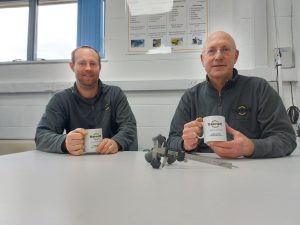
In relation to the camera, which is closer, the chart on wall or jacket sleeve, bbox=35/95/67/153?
jacket sleeve, bbox=35/95/67/153

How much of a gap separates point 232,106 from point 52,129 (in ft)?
3.34

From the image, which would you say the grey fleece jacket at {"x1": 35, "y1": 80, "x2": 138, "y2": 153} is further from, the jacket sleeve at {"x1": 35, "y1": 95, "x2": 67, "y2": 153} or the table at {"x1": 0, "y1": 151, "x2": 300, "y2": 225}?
the table at {"x1": 0, "y1": 151, "x2": 300, "y2": 225}

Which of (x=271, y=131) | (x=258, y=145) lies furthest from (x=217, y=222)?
(x=271, y=131)

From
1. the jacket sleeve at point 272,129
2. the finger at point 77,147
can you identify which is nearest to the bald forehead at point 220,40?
the jacket sleeve at point 272,129

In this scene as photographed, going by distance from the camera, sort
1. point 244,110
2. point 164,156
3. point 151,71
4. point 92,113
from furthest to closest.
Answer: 1. point 151,71
2. point 92,113
3. point 244,110
4. point 164,156

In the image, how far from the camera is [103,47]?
2.46 m

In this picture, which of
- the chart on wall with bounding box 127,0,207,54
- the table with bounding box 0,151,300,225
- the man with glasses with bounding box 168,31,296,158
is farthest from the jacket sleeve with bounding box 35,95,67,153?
the chart on wall with bounding box 127,0,207,54

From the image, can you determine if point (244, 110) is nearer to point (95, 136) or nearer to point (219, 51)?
point (219, 51)

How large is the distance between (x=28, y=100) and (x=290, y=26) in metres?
2.43

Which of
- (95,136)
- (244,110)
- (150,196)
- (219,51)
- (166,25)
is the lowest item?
(150,196)

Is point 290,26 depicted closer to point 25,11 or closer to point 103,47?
point 103,47

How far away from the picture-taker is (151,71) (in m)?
2.33

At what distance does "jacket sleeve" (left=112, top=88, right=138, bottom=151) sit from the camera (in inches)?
57.0

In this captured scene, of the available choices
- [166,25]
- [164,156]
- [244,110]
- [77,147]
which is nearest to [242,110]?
[244,110]
